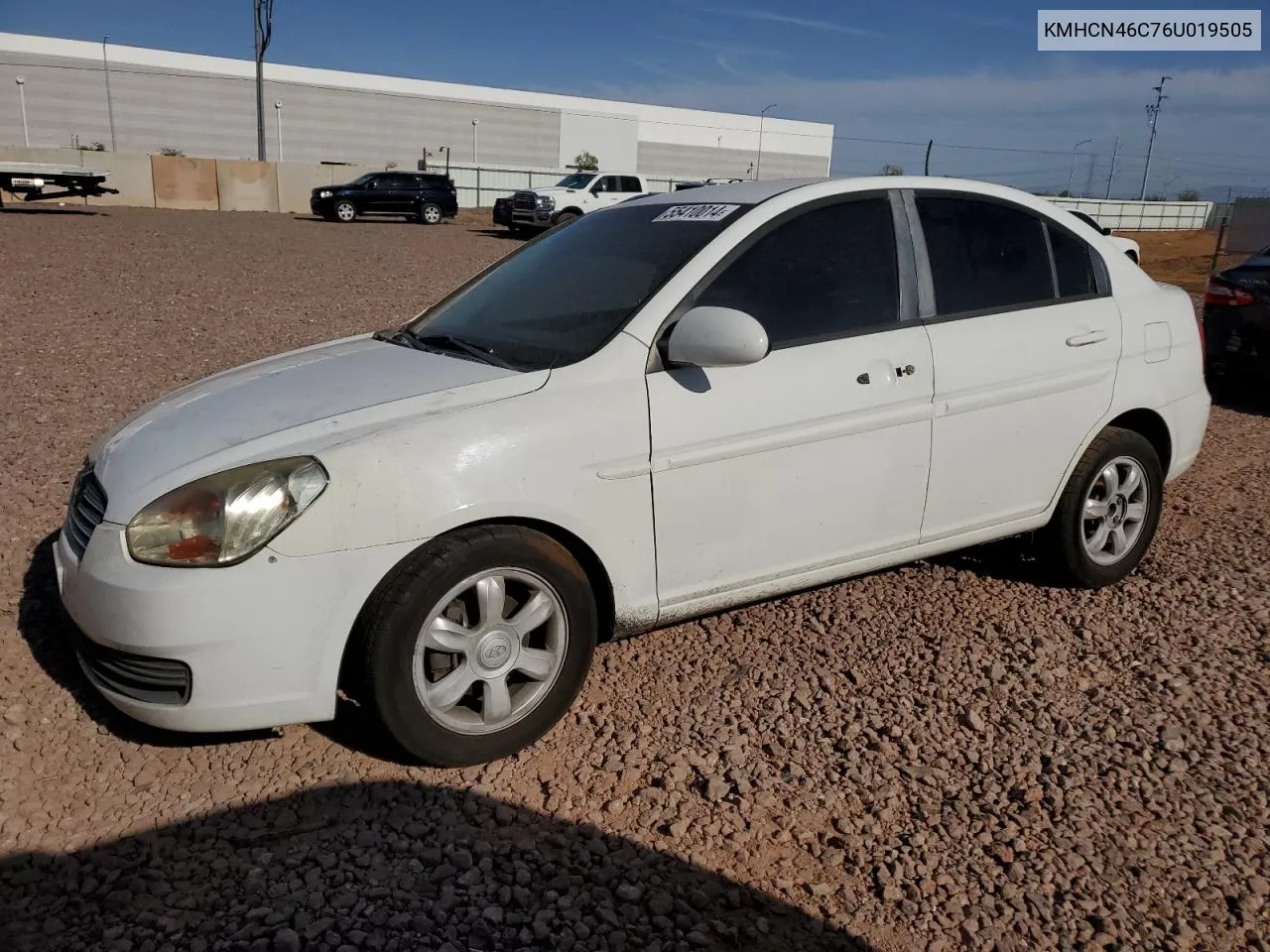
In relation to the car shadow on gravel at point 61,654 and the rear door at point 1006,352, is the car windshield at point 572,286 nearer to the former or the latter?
the rear door at point 1006,352

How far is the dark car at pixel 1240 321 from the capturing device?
26.9ft

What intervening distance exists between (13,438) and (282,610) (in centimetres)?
435

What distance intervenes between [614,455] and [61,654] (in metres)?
2.16

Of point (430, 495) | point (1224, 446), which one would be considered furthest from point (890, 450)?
point (1224, 446)

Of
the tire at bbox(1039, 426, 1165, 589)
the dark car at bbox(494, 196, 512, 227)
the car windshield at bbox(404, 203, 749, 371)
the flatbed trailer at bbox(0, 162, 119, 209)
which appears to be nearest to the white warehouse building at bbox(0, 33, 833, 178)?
the dark car at bbox(494, 196, 512, 227)

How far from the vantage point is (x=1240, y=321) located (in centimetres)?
832

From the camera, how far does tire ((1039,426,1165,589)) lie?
416cm

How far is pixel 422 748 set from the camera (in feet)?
9.37

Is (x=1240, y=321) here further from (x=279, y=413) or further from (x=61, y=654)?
(x=61, y=654)

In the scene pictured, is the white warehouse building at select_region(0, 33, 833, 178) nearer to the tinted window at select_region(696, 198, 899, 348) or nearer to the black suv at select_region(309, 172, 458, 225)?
the black suv at select_region(309, 172, 458, 225)

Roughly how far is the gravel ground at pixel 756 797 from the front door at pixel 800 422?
0.53 m

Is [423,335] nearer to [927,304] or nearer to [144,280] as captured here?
[927,304]

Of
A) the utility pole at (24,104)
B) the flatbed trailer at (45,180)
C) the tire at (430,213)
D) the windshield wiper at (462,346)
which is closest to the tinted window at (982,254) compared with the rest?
the windshield wiper at (462,346)

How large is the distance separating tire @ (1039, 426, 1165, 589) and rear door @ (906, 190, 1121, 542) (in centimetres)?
13
